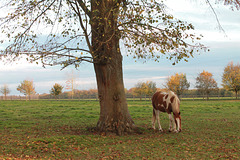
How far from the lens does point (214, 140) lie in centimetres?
962

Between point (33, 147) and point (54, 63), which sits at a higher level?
point (54, 63)

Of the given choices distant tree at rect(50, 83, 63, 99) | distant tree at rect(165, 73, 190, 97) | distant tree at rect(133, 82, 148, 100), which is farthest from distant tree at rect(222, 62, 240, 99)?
distant tree at rect(50, 83, 63, 99)

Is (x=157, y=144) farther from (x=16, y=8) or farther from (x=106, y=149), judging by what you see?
(x=16, y=8)

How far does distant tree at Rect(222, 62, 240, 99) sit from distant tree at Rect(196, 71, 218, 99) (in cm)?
256

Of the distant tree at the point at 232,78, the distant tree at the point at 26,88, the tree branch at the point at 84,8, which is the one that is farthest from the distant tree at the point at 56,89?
the tree branch at the point at 84,8

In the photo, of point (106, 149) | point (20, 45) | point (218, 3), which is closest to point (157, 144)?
point (106, 149)

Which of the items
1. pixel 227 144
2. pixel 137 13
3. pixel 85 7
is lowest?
pixel 227 144

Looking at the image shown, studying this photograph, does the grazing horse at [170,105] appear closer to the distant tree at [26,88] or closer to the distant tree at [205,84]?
the distant tree at [205,84]

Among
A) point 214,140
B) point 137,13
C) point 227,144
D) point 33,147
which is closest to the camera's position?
point 33,147

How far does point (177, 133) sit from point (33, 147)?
6.17m

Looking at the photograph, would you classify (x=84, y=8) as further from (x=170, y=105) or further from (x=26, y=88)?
(x=26, y=88)

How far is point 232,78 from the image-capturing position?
54531 mm

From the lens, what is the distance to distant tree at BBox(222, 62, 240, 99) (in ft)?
175

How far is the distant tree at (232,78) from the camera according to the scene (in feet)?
175
